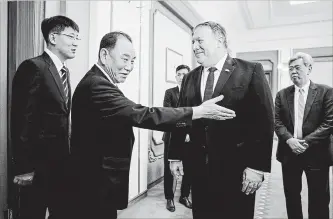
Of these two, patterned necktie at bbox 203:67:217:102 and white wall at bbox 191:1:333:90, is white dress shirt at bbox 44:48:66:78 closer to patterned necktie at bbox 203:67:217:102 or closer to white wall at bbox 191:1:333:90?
patterned necktie at bbox 203:67:217:102

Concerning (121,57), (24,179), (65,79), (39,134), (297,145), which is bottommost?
(24,179)

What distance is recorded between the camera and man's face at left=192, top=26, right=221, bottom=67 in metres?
1.66

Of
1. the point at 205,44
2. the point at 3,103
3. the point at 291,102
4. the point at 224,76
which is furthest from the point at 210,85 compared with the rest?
the point at 3,103

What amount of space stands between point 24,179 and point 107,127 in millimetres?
694

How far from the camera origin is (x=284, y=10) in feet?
25.0

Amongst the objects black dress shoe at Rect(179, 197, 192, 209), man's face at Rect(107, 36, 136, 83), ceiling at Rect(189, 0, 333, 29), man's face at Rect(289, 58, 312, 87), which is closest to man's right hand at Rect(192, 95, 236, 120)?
man's face at Rect(107, 36, 136, 83)

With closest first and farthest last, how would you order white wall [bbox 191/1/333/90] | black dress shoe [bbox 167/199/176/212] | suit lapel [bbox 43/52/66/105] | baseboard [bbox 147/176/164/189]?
1. suit lapel [bbox 43/52/66/105]
2. black dress shoe [bbox 167/199/176/212]
3. baseboard [bbox 147/176/164/189]
4. white wall [bbox 191/1/333/90]

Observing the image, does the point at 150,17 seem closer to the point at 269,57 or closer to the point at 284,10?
the point at 284,10

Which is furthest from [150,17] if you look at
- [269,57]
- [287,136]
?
[269,57]

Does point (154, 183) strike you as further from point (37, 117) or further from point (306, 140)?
point (37, 117)

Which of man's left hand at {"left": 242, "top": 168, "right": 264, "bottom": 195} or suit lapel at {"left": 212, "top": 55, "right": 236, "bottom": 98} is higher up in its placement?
suit lapel at {"left": 212, "top": 55, "right": 236, "bottom": 98}

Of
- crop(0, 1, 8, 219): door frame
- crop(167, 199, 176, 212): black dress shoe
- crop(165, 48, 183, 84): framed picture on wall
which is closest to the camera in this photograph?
crop(0, 1, 8, 219): door frame

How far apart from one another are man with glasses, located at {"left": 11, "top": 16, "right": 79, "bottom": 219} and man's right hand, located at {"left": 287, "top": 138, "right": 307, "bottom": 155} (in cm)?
194

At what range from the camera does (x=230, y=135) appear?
5.25ft
